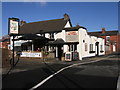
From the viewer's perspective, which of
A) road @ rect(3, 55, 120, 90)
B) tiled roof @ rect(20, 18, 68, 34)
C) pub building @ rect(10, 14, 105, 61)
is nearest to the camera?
road @ rect(3, 55, 120, 90)

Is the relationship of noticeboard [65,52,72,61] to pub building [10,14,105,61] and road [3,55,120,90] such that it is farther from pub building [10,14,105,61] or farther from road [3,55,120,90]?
road [3,55,120,90]

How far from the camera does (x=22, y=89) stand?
6535 mm

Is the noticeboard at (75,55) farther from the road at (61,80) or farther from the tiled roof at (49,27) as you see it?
the road at (61,80)

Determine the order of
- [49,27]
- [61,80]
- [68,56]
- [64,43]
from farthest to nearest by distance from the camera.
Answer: [49,27]
[64,43]
[68,56]
[61,80]

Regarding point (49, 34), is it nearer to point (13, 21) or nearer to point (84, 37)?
point (84, 37)

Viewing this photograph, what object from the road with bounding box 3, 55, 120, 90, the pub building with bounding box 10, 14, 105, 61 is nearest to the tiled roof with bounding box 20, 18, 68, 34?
the pub building with bounding box 10, 14, 105, 61

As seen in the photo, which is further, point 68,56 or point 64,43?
point 64,43

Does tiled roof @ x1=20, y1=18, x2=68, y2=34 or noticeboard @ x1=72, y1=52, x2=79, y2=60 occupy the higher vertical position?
tiled roof @ x1=20, y1=18, x2=68, y2=34

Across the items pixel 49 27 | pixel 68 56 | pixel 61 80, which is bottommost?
pixel 61 80

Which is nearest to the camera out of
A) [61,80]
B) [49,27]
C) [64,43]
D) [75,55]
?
[61,80]

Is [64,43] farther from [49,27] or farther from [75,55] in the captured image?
[49,27]

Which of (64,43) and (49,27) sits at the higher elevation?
(49,27)

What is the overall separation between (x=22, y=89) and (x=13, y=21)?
9.10 m

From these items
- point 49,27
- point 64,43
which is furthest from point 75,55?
point 49,27
